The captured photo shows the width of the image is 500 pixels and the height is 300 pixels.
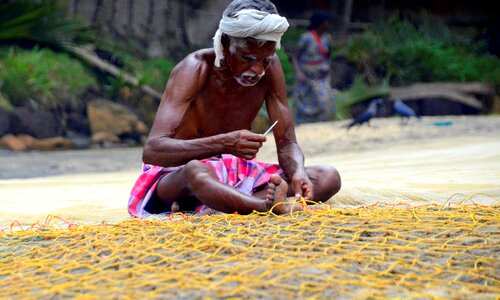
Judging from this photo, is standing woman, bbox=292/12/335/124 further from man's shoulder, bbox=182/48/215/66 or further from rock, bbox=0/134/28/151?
man's shoulder, bbox=182/48/215/66

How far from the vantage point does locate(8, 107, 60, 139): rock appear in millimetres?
8898

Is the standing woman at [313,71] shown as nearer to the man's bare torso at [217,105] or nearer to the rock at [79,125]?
the rock at [79,125]

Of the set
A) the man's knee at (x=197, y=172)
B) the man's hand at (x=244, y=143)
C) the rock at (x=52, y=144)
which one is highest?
the man's hand at (x=244, y=143)

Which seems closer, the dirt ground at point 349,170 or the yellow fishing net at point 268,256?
the yellow fishing net at point 268,256

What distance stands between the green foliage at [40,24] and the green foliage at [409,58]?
429 centimetres

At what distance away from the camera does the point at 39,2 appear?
9164mm

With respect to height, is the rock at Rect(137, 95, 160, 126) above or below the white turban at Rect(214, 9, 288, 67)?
below

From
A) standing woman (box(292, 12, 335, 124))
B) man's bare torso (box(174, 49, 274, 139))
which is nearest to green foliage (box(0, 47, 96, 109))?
standing woman (box(292, 12, 335, 124))

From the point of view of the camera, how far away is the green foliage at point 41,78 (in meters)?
9.12

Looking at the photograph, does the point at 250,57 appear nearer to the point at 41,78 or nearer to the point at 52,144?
the point at 52,144

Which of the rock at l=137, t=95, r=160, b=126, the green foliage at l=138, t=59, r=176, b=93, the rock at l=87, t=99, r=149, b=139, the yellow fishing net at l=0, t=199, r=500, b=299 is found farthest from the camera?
the green foliage at l=138, t=59, r=176, b=93

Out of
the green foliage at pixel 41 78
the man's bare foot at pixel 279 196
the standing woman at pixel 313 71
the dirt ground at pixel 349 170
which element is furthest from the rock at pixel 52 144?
the man's bare foot at pixel 279 196

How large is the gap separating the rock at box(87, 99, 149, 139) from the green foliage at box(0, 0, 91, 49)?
0.99 meters

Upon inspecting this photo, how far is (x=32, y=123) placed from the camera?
8.97 meters
